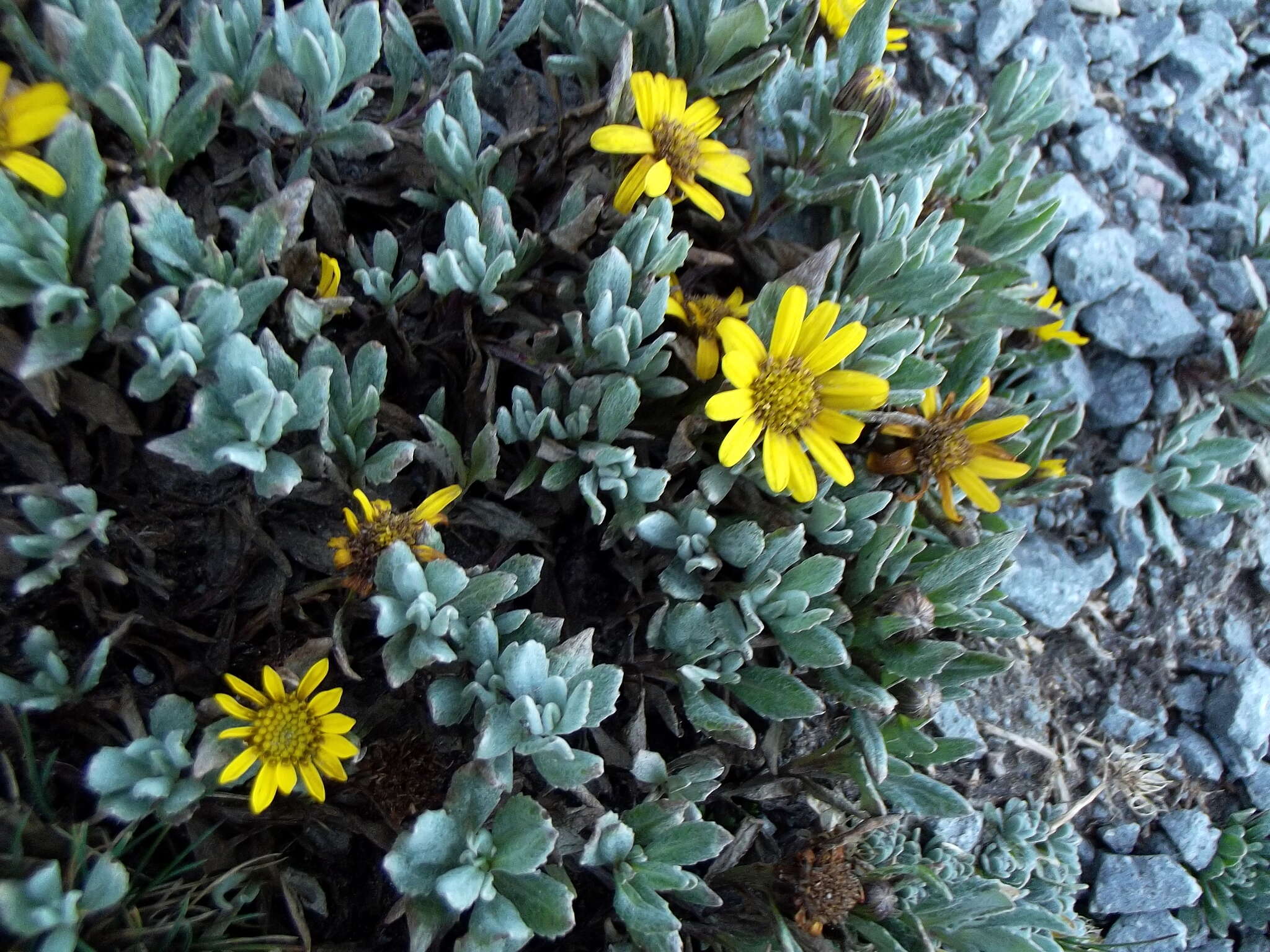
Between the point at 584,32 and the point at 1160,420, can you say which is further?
the point at 1160,420

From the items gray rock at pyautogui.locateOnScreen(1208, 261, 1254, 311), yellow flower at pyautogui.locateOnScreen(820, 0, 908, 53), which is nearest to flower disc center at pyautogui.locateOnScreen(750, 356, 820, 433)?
yellow flower at pyautogui.locateOnScreen(820, 0, 908, 53)

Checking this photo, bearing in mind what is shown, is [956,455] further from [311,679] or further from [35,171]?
[35,171]

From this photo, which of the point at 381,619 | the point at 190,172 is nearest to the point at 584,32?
the point at 190,172

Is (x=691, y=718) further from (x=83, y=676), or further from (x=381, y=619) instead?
(x=83, y=676)

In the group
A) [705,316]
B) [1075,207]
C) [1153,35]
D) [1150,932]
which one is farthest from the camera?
[1153,35]

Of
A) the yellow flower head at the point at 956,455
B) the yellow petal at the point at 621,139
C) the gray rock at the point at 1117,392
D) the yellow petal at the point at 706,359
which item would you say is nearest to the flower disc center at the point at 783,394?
the yellow petal at the point at 706,359

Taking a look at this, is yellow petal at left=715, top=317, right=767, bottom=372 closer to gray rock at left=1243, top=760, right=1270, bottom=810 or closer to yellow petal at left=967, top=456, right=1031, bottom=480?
yellow petal at left=967, top=456, right=1031, bottom=480

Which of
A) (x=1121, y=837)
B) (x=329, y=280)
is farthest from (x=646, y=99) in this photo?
(x=1121, y=837)
